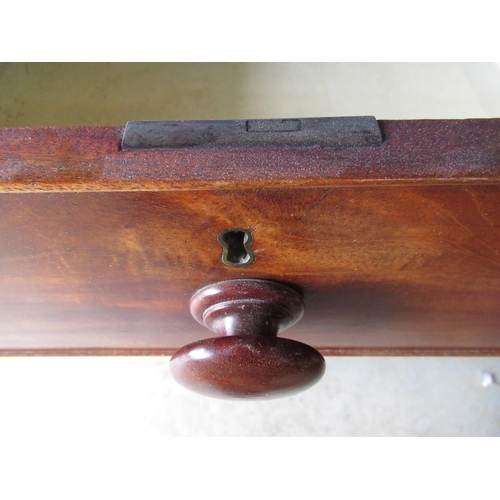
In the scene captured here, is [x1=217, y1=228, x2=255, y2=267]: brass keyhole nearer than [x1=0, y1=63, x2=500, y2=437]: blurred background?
Yes

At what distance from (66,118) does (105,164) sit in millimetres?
549

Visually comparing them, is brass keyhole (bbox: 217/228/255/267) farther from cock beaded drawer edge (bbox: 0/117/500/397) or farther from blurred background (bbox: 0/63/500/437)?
blurred background (bbox: 0/63/500/437)

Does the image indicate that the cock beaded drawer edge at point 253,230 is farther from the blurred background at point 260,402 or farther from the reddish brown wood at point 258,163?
the blurred background at point 260,402

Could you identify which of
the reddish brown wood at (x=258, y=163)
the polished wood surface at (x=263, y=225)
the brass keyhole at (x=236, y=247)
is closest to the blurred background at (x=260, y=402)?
the polished wood surface at (x=263, y=225)

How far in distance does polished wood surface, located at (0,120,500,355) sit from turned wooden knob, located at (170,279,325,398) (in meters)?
0.02

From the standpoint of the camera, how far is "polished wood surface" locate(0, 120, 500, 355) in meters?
0.37

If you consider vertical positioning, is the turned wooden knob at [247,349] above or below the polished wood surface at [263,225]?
below

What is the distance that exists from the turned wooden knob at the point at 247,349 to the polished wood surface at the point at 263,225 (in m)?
0.02

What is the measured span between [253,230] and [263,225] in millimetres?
11

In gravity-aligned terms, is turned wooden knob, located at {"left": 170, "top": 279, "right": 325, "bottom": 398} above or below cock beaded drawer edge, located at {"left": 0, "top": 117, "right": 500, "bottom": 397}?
below

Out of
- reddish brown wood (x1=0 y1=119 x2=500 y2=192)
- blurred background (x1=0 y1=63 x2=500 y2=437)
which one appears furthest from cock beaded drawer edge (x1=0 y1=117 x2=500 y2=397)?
blurred background (x1=0 y1=63 x2=500 y2=437)

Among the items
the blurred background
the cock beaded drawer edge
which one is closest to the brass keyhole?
the cock beaded drawer edge

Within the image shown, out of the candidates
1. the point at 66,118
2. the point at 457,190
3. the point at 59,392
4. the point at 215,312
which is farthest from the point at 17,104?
the point at 457,190

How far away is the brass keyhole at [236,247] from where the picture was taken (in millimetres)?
428
